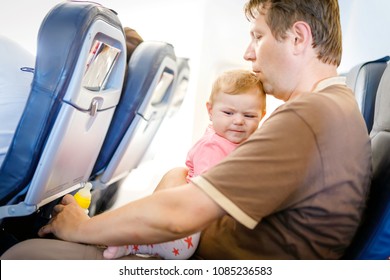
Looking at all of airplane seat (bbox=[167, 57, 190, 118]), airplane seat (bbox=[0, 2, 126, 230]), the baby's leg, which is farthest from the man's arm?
airplane seat (bbox=[167, 57, 190, 118])

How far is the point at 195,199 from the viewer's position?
2.79ft

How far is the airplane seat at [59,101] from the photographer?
120 cm

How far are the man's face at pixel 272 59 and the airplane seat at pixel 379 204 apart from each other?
299 mm

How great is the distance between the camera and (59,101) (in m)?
1.24

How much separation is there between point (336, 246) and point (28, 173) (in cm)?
98

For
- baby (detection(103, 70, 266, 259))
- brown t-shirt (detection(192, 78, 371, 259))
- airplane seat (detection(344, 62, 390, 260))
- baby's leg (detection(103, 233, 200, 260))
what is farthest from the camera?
baby (detection(103, 70, 266, 259))

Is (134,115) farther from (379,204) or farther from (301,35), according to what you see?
(379,204)

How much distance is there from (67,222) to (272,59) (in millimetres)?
757

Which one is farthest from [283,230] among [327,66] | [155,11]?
[155,11]

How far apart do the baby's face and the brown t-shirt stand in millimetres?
397

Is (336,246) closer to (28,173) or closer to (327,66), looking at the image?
(327,66)

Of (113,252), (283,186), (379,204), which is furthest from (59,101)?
(379,204)

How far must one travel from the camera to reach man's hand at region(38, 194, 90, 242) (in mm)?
1067

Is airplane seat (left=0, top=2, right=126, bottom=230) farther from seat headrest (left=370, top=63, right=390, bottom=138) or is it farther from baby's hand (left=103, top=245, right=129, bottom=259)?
seat headrest (left=370, top=63, right=390, bottom=138)
